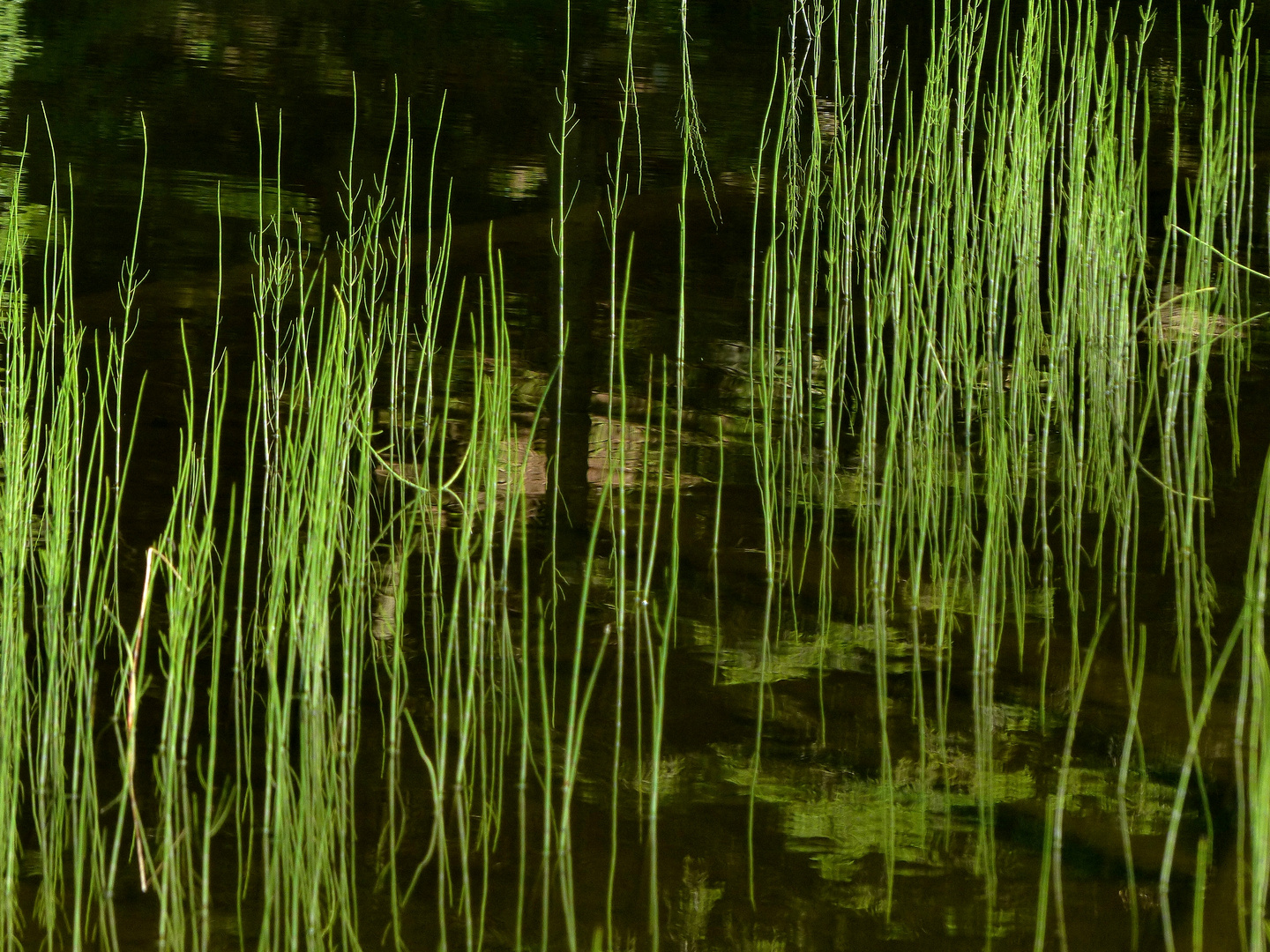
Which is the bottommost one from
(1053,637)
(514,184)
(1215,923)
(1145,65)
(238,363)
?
(1215,923)

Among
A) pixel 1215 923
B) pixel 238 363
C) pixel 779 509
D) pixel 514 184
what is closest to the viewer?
pixel 1215 923

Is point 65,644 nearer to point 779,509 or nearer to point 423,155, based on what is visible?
point 779,509

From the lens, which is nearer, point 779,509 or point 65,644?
point 65,644

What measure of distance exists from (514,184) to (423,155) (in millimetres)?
305

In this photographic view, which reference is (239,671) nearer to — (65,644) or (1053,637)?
(65,644)

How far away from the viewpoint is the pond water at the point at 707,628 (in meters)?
1.31

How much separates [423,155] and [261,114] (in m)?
0.66

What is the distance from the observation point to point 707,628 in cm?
179

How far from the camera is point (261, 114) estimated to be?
4.14m

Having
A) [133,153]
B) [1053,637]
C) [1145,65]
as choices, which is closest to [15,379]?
[1053,637]

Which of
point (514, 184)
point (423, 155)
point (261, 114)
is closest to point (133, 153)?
point (261, 114)

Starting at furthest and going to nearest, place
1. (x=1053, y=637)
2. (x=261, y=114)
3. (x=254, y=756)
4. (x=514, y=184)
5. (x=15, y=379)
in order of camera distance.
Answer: (x=261, y=114), (x=514, y=184), (x=1053, y=637), (x=15, y=379), (x=254, y=756)

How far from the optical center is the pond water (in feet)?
4.30

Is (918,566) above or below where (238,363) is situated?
below
